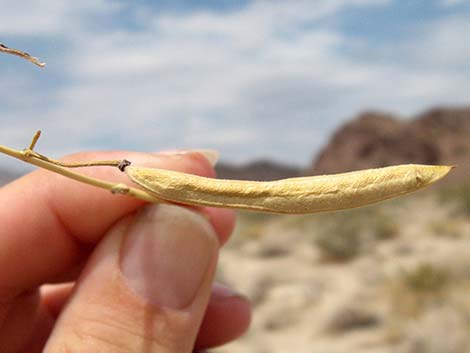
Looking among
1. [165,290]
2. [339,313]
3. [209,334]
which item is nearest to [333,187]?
[165,290]

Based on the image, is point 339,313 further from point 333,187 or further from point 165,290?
point 333,187

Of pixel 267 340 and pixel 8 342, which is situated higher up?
pixel 8 342

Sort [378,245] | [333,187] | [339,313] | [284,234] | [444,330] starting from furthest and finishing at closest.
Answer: [284,234], [378,245], [339,313], [444,330], [333,187]

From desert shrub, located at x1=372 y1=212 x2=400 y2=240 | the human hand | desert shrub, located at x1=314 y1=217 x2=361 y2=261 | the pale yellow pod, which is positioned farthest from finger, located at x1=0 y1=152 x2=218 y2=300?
desert shrub, located at x1=372 y1=212 x2=400 y2=240

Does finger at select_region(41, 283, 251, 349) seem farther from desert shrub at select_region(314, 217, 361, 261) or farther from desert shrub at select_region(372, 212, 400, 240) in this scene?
desert shrub at select_region(372, 212, 400, 240)

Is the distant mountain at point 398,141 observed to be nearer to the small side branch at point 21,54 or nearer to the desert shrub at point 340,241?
the desert shrub at point 340,241

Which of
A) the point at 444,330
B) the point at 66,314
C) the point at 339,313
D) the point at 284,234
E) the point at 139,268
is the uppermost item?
the point at 139,268

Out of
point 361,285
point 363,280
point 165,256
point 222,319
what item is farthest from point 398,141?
point 165,256
